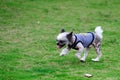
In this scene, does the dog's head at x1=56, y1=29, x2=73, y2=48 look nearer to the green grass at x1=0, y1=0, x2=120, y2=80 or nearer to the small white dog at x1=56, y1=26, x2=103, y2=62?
the small white dog at x1=56, y1=26, x2=103, y2=62

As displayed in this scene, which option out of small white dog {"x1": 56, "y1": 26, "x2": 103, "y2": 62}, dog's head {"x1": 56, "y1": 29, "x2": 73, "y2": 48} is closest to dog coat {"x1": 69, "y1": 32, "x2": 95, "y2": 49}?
small white dog {"x1": 56, "y1": 26, "x2": 103, "y2": 62}

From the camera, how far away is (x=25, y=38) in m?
16.4

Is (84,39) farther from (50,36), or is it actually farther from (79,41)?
(50,36)

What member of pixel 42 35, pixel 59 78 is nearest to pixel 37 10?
pixel 42 35

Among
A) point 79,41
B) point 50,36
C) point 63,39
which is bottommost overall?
point 50,36

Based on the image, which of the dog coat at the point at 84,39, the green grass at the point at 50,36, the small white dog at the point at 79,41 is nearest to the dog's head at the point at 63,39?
the small white dog at the point at 79,41

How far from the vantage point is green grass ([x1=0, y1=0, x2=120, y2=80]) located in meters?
11.1

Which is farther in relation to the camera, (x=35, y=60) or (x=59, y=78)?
(x=35, y=60)

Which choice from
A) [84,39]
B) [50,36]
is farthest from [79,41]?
[50,36]

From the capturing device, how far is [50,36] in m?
17.1

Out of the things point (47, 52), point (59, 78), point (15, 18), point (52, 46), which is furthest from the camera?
point (15, 18)

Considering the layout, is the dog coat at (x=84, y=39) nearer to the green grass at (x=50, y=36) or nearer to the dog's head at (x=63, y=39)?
the dog's head at (x=63, y=39)

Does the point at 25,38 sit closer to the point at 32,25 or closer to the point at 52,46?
the point at 52,46

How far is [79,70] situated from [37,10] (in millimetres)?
14439
